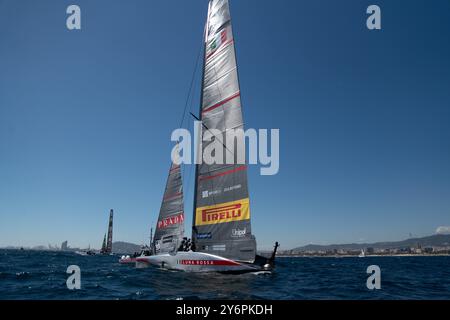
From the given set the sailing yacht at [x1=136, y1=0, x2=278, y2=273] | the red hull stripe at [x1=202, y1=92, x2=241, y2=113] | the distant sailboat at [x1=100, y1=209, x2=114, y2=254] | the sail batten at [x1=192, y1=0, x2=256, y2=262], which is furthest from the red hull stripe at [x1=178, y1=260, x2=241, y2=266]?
the distant sailboat at [x1=100, y1=209, x2=114, y2=254]

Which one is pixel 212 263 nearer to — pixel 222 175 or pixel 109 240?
pixel 222 175

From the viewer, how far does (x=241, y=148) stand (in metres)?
21.1

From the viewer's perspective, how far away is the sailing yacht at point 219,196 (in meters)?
19.4

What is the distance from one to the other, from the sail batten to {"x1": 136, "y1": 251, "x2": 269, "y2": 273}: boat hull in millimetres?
Result: 825

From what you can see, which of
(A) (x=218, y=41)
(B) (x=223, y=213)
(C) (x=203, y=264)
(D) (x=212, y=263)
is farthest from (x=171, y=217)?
(A) (x=218, y=41)

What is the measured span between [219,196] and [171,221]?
7624 millimetres

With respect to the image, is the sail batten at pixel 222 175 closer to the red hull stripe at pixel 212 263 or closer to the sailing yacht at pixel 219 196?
the sailing yacht at pixel 219 196

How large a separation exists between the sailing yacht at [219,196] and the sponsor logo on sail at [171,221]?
3.29 feet

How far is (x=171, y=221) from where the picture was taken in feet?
87.4

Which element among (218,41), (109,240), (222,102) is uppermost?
(218,41)

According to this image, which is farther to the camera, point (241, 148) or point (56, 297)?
point (241, 148)
